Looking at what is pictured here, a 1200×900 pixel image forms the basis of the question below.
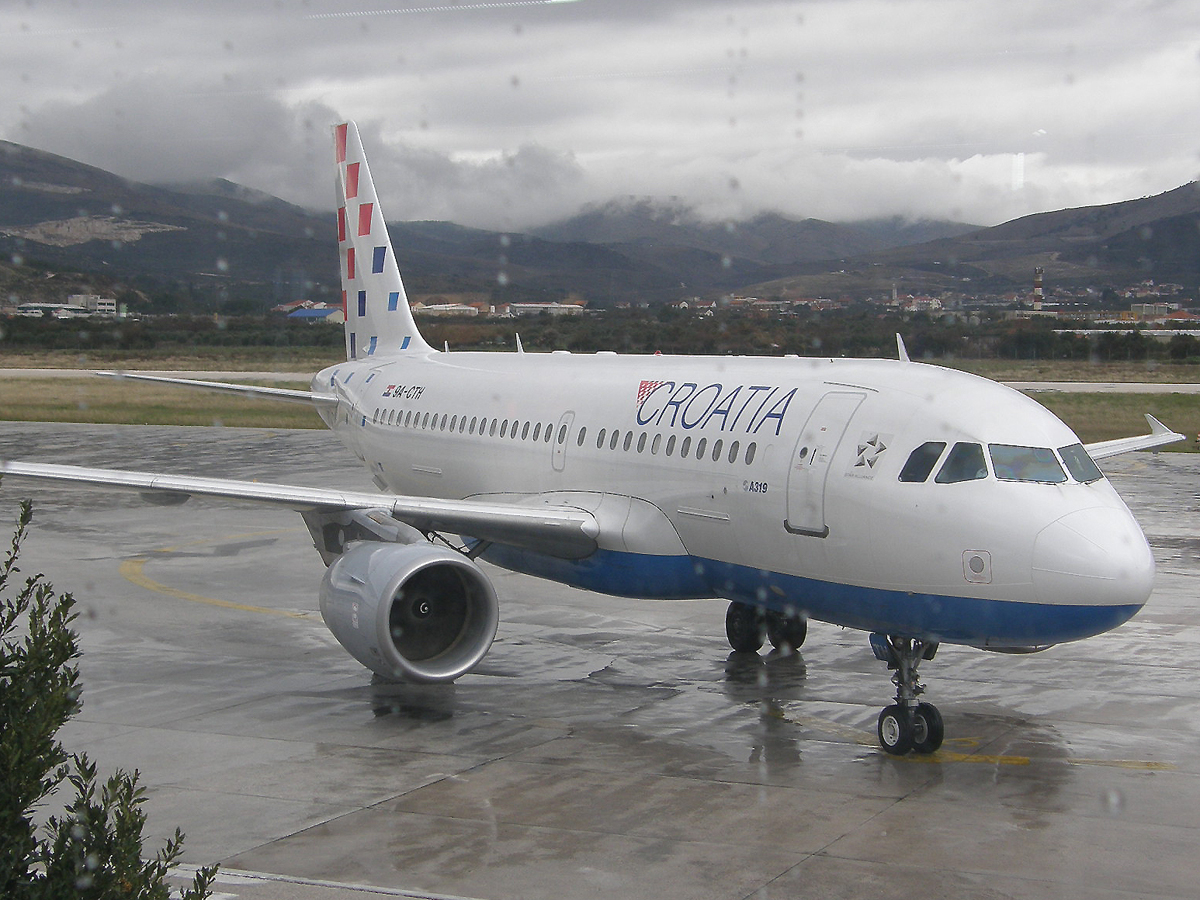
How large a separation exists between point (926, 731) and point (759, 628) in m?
4.50

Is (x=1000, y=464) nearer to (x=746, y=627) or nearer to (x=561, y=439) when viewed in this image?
(x=746, y=627)

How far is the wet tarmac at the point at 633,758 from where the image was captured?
9.59 meters

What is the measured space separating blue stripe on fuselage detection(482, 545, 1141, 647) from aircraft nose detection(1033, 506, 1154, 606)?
0.13m

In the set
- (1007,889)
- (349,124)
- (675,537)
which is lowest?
(1007,889)

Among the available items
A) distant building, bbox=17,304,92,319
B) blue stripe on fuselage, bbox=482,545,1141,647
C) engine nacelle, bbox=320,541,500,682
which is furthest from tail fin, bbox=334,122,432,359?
distant building, bbox=17,304,92,319

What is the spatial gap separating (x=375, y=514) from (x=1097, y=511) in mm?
7935

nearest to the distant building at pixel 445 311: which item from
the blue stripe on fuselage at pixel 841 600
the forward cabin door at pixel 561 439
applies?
the forward cabin door at pixel 561 439

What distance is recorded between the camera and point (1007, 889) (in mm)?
9188

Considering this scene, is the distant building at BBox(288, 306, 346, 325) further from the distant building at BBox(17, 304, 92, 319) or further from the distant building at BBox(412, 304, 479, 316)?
the distant building at BBox(17, 304, 92, 319)

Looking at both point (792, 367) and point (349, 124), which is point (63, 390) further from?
point (792, 367)

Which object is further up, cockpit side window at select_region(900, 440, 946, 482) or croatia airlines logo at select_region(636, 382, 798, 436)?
croatia airlines logo at select_region(636, 382, 798, 436)

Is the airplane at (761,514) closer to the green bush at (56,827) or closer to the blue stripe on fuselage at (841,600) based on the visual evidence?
the blue stripe on fuselage at (841,600)

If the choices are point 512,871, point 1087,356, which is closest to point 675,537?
point 512,871

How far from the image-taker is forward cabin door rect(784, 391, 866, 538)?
41.8ft
